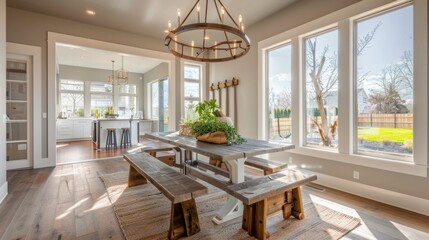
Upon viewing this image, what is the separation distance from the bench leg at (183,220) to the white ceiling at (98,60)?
208 inches

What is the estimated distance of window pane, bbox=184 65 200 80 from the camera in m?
6.03

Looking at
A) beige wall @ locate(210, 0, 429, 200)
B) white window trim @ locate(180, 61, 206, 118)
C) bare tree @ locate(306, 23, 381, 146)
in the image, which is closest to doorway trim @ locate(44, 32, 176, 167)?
white window trim @ locate(180, 61, 206, 118)

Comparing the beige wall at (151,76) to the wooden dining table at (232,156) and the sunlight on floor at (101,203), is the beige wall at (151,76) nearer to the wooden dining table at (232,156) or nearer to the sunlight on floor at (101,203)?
the sunlight on floor at (101,203)

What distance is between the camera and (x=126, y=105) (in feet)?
31.9

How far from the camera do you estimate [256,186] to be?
1839 mm

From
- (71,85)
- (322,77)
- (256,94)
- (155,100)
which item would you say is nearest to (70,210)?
(256,94)

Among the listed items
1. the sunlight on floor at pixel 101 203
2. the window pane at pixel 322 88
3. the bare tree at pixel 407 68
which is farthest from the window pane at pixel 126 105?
the bare tree at pixel 407 68

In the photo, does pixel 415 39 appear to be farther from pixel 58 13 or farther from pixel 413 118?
pixel 58 13

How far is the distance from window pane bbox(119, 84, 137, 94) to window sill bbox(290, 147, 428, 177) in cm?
855

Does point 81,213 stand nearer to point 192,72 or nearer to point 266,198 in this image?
point 266,198

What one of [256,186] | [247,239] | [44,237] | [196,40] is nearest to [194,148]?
[256,186]

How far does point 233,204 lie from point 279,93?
2.71 m

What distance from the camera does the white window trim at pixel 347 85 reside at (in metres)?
2.32

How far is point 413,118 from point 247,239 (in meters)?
2.40
